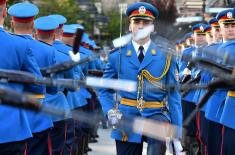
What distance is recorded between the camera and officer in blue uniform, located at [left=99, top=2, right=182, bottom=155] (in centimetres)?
768

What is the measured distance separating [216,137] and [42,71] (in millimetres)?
2870

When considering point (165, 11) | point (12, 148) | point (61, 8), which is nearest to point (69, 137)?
point (12, 148)

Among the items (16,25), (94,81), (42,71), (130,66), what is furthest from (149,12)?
(94,81)

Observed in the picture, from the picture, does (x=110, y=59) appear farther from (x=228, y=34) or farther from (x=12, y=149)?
(x=12, y=149)

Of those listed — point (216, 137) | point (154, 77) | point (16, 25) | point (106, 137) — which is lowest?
point (106, 137)

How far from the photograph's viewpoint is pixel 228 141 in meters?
A: 7.59

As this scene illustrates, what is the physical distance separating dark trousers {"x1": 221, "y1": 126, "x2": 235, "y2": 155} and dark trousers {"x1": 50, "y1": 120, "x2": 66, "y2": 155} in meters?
2.20

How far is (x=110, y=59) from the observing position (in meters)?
7.83

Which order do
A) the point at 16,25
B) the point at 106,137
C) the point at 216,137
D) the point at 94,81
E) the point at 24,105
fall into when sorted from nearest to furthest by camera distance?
the point at 24,105
the point at 94,81
the point at 16,25
the point at 216,137
the point at 106,137

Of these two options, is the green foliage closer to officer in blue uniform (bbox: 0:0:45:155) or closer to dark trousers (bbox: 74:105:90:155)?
dark trousers (bbox: 74:105:90:155)

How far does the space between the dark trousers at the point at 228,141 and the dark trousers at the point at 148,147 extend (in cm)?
57

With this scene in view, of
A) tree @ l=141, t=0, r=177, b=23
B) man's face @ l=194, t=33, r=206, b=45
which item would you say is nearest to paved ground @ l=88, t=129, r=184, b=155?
man's face @ l=194, t=33, r=206, b=45

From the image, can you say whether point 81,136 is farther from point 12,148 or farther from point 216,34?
point 12,148

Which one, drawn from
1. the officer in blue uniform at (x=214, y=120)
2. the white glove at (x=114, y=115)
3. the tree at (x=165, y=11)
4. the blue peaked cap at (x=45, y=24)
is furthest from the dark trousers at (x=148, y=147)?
the tree at (x=165, y=11)
